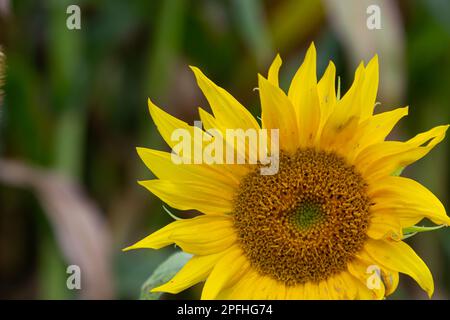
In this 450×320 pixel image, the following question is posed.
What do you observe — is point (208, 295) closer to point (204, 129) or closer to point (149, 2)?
point (204, 129)

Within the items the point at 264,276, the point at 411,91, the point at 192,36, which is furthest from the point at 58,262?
the point at 264,276

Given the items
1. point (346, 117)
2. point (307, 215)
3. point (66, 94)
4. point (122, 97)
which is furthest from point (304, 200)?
point (122, 97)

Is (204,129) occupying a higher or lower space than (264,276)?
higher

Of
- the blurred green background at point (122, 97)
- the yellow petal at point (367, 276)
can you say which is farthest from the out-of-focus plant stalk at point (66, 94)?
the yellow petal at point (367, 276)

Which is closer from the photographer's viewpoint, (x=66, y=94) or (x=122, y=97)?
(x=66, y=94)

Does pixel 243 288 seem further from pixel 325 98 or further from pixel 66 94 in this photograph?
pixel 66 94

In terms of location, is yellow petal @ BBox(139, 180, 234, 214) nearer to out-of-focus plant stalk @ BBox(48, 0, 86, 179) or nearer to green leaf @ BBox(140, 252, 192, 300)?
green leaf @ BBox(140, 252, 192, 300)

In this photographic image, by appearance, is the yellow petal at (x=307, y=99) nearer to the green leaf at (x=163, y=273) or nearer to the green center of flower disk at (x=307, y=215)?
the green center of flower disk at (x=307, y=215)

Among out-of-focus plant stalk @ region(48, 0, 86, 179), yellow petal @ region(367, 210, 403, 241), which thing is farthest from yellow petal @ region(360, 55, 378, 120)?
out-of-focus plant stalk @ region(48, 0, 86, 179)
